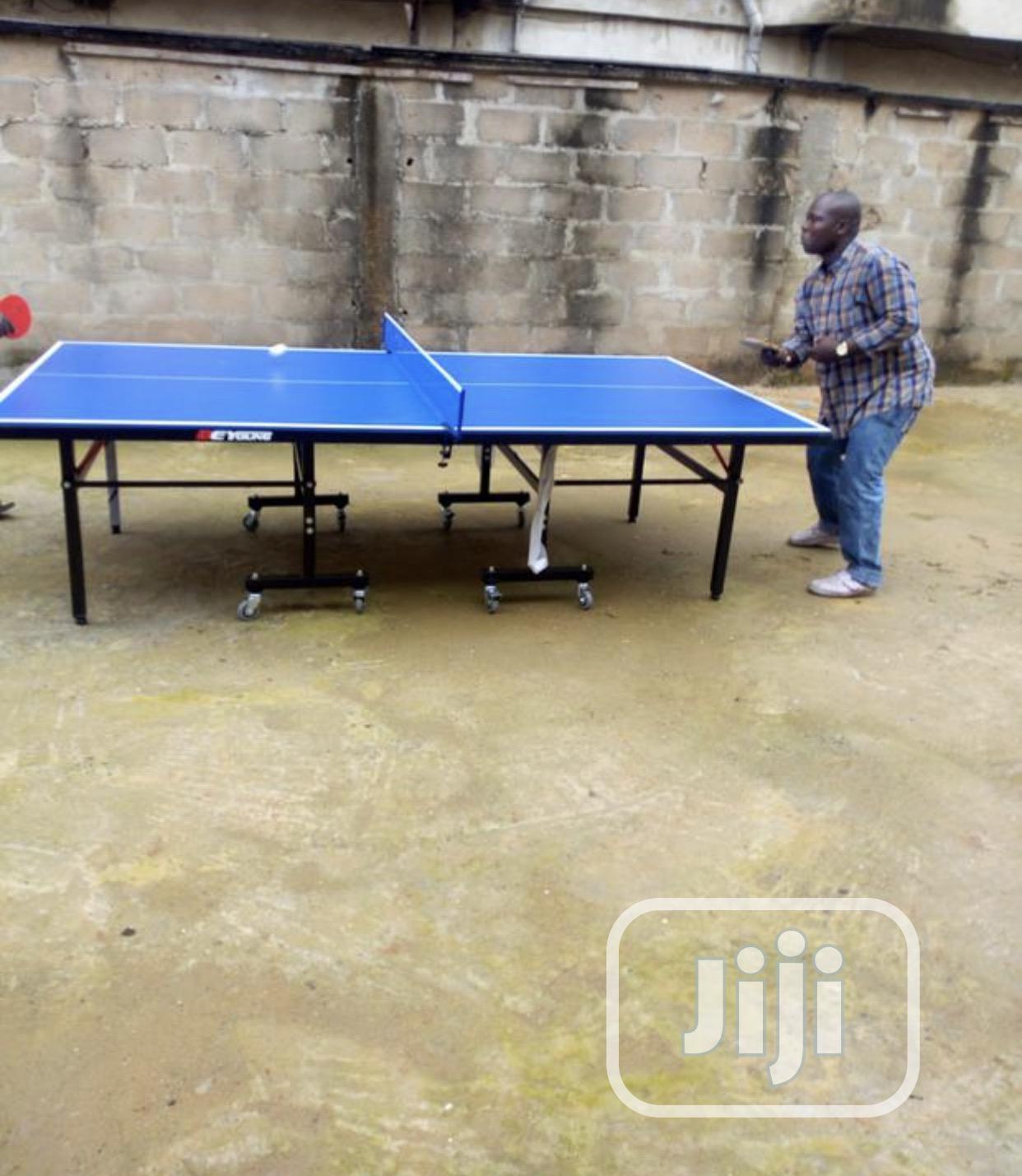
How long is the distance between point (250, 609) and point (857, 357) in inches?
106

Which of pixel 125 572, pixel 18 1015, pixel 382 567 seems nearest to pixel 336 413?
pixel 382 567

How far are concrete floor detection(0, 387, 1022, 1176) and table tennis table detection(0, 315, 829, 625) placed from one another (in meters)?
0.23

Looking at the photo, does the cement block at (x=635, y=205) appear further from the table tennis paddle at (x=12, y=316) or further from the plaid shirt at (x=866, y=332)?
the table tennis paddle at (x=12, y=316)

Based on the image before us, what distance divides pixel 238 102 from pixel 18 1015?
18.8ft

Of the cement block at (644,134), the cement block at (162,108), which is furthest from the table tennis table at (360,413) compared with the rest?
the cement block at (644,134)

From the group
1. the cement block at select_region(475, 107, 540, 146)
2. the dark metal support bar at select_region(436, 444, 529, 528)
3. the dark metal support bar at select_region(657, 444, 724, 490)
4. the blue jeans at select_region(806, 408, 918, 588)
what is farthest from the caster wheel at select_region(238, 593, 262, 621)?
the cement block at select_region(475, 107, 540, 146)

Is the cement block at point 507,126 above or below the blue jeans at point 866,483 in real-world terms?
above

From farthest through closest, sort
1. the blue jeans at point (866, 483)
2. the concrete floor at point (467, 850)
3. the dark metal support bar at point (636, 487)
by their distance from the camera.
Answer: the dark metal support bar at point (636, 487) → the blue jeans at point (866, 483) → the concrete floor at point (467, 850)

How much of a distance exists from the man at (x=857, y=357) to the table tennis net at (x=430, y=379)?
146 centimetres

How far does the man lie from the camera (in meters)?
3.96

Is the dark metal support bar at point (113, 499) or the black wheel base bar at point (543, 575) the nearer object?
the black wheel base bar at point (543, 575)

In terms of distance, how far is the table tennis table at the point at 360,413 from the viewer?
11.0ft

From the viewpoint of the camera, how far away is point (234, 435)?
326cm

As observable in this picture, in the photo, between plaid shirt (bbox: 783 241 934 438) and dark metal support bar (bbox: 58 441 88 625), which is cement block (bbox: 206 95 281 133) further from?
plaid shirt (bbox: 783 241 934 438)
